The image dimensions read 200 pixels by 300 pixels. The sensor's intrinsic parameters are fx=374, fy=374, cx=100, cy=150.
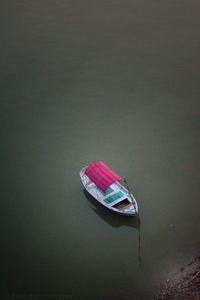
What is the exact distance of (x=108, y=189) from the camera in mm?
11578

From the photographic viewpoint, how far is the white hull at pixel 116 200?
11.1 m

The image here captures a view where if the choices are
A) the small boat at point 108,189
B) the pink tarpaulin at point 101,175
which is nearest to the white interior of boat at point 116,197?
the small boat at point 108,189

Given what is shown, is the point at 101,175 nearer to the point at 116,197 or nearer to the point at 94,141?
the point at 116,197

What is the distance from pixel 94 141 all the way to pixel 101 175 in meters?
2.08

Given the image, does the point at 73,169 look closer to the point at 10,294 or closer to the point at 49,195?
the point at 49,195

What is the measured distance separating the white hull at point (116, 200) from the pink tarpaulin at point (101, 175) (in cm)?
21

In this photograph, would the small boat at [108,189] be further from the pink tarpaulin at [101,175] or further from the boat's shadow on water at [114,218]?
the boat's shadow on water at [114,218]

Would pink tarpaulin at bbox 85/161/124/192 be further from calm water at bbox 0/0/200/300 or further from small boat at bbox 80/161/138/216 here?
calm water at bbox 0/0/200/300

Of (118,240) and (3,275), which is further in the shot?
(118,240)

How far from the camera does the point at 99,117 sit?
14.5 metres

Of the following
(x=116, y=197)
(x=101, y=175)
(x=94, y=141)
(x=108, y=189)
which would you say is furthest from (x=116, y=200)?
(x=94, y=141)

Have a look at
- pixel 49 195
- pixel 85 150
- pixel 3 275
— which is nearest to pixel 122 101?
pixel 85 150

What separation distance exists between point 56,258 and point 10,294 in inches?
59.5

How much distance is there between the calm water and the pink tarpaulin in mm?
636
